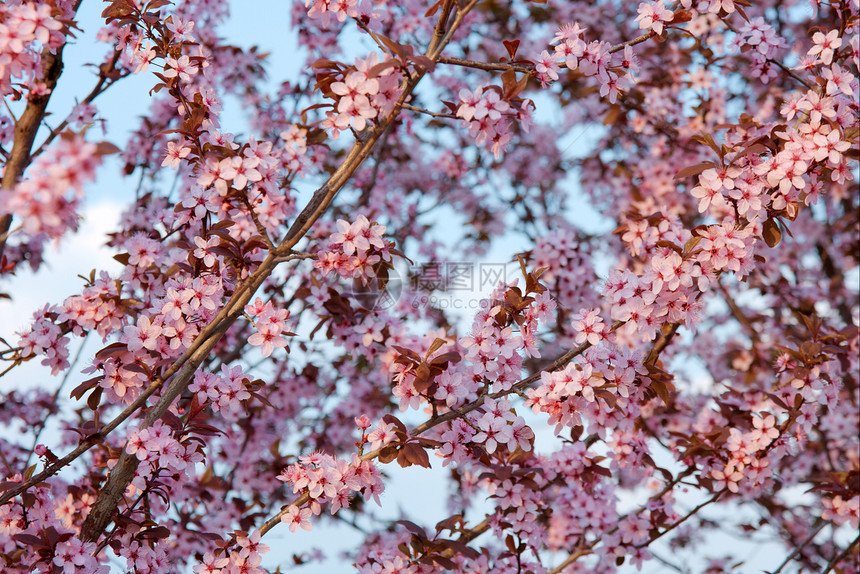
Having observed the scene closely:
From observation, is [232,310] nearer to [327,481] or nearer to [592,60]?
[327,481]

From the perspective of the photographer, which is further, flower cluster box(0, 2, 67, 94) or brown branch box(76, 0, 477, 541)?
brown branch box(76, 0, 477, 541)

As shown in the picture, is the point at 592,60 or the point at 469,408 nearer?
the point at 469,408

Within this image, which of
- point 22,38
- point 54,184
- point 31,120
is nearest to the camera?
point 54,184

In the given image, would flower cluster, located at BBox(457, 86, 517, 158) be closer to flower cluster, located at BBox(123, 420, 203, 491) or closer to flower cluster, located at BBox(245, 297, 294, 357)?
flower cluster, located at BBox(245, 297, 294, 357)

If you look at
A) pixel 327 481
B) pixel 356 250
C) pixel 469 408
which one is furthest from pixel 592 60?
pixel 327 481

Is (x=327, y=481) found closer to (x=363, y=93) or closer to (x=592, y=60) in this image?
(x=363, y=93)

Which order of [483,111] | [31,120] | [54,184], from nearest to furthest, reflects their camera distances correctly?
[54,184] → [483,111] → [31,120]

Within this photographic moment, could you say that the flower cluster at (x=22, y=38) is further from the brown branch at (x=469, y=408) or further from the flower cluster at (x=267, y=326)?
the brown branch at (x=469, y=408)

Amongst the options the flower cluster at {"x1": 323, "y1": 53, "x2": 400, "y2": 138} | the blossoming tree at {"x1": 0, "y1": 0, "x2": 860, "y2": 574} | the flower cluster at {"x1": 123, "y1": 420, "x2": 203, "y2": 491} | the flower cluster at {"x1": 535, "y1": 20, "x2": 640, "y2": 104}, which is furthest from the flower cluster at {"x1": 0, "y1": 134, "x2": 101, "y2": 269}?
the flower cluster at {"x1": 535, "y1": 20, "x2": 640, "y2": 104}

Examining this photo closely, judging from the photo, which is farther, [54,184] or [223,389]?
[223,389]

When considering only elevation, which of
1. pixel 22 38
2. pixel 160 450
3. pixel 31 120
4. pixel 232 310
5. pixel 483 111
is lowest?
pixel 160 450

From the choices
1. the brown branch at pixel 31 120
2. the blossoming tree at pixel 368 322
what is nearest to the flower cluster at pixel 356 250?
the blossoming tree at pixel 368 322

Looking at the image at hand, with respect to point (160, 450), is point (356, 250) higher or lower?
higher

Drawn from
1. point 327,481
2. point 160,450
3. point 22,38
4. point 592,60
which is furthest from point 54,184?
point 592,60
